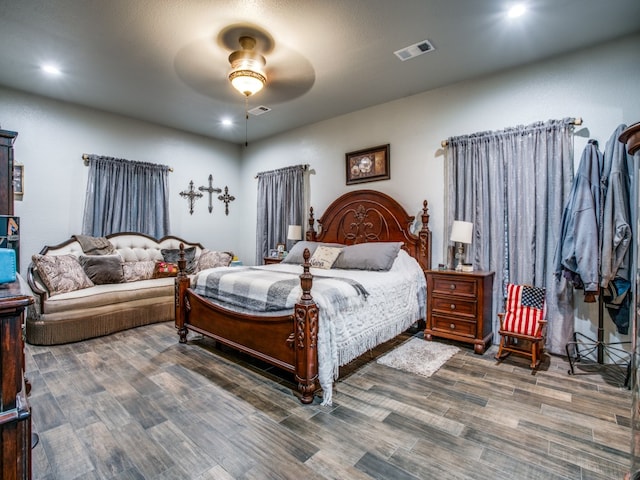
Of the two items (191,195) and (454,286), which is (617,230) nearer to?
(454,286)

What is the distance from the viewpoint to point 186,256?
486 cm

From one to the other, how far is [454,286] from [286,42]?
2.74 metres

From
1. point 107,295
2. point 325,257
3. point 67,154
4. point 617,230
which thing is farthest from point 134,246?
point 617,230

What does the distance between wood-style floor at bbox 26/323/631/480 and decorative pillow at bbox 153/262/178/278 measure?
1736 mm

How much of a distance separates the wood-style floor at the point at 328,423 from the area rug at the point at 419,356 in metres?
0.11

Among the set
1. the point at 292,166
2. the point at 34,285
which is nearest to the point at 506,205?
the point at 292,166

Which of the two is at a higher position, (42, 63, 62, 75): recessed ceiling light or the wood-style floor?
(42, 63, 62, 75): recessed ceiling light

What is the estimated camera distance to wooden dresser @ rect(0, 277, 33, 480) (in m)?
0.96

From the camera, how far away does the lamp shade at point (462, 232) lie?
328cm

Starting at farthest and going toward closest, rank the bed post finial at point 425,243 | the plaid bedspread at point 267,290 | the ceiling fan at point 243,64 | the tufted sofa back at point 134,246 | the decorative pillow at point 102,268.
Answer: the tufted sofa back at point 134,246
the decorative pillow at point 102,268
the bed post finial at point 425,243
the ceiling fan at point 243,64
the plaid bedspread at point 267,290

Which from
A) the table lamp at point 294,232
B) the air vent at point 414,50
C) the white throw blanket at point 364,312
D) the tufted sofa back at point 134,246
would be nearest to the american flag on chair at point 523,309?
the white throw blanket at point 364,312

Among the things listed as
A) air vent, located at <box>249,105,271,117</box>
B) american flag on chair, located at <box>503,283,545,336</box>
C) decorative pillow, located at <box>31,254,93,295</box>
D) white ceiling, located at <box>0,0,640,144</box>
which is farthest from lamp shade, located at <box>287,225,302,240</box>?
american flag on chair, located at <box>503,283,545,336</box>

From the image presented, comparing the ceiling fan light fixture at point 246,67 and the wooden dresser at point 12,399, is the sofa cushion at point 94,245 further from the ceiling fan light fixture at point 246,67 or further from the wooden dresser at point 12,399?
the wooden dresser at point 12,399

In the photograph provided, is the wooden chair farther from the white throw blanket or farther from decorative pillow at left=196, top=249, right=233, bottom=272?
decorative pillow at left=196, top=249, right=233, bottom=272
